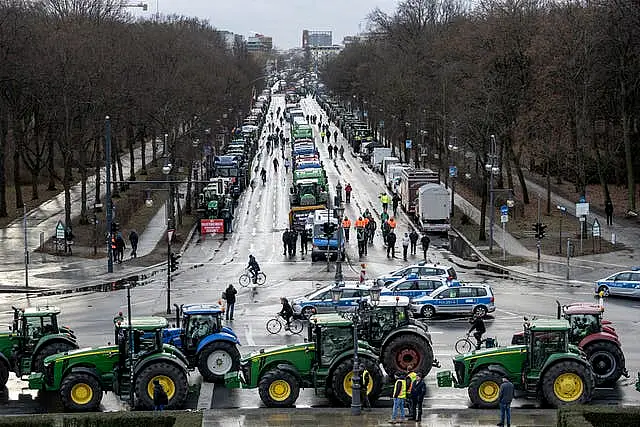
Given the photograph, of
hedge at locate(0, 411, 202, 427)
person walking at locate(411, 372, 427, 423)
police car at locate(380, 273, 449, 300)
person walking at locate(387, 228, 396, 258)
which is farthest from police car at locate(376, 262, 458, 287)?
hedge at locate(0, 411, 202, 427)

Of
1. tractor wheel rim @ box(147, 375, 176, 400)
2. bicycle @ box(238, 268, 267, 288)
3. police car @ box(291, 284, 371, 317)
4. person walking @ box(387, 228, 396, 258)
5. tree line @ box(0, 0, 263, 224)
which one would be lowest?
bicycle @ box(238, 268, 267, 288)

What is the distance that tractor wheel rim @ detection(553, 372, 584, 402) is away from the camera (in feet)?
95.0

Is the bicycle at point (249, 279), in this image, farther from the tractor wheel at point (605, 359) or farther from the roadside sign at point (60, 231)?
the tractor wheel at point (605, 359)

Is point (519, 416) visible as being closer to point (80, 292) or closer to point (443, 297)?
point (443, 297)

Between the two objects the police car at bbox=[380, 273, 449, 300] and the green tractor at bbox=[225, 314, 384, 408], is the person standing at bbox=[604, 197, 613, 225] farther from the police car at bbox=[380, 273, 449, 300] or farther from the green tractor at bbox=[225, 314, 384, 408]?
the green tractor at bbox=[225, 314, 384, 408]

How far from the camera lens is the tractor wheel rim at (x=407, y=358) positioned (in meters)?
31.4

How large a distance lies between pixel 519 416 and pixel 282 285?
24979mm

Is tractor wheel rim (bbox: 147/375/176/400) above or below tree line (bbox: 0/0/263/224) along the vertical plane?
below

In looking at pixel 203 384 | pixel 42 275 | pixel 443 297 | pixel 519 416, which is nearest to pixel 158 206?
pixel 42 275

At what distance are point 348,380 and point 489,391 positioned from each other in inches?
146

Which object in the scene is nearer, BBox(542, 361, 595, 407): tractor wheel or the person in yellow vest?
the person in yellow vest

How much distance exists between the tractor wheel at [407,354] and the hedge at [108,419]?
6621 mm

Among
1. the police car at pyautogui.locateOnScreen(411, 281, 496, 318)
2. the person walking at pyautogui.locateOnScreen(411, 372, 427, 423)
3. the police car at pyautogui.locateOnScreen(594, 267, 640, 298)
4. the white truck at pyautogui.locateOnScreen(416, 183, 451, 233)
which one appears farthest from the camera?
the white truck at pyautogui.locateOnScreen(416, 183, 451, 233)

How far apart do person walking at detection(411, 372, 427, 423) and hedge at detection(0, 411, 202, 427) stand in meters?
5.47
